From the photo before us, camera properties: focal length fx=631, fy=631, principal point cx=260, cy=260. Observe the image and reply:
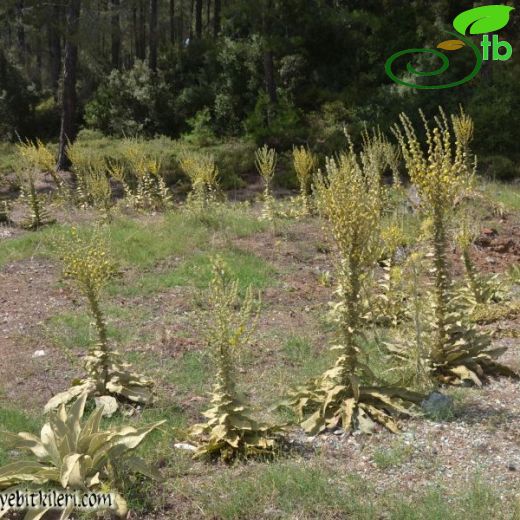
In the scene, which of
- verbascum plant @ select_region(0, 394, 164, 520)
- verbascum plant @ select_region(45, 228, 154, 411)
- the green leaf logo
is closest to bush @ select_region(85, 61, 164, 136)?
the green leaf logo

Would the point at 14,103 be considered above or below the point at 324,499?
above

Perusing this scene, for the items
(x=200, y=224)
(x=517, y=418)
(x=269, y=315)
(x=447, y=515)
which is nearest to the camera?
(x=447, y=515)

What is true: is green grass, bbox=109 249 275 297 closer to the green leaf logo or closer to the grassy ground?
the grassy ground

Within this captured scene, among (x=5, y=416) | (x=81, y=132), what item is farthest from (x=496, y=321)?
(x=81, y=132)

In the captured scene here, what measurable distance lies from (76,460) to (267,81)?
16.5 meters

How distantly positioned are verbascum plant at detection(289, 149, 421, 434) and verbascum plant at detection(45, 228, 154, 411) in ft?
4.24

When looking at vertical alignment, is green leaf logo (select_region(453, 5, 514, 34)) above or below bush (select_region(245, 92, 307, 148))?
above

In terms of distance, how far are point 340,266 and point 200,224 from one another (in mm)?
6014

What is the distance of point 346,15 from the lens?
17.2m

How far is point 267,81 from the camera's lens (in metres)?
18.5

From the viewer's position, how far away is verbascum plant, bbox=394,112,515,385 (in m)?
4.45

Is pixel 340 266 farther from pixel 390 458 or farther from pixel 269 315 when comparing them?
pixel 269 315

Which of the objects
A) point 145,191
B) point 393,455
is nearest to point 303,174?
point 145,191

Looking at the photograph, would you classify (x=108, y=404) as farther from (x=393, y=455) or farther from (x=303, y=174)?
(x=303, y=174)
